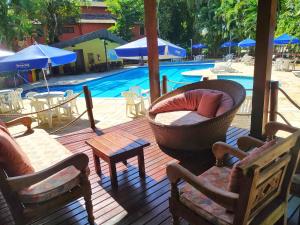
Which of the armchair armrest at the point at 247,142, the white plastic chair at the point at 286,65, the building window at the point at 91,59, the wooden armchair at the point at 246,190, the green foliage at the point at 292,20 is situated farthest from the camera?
the building window at the point at 91,59

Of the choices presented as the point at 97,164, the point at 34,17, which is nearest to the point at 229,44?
the point at 34,17

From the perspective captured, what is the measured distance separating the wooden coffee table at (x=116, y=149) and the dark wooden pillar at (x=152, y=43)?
215 centimetres

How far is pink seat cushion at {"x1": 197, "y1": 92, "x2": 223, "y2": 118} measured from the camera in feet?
12.2

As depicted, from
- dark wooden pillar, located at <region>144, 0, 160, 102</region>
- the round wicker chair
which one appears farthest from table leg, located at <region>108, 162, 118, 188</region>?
dark wooden pillar, located at <region>144, 0, 160, 102</region>

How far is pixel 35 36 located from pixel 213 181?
18548mm

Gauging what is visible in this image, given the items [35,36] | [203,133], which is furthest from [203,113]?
[35,36]

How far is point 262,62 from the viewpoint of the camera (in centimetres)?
351

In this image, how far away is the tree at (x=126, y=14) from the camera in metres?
20.9

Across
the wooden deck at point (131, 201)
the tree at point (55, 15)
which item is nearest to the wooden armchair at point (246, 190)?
the wooden deck at point (131, 201)

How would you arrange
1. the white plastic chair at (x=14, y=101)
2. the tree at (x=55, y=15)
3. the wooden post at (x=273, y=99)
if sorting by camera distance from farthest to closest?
the tree at (x=55, y=15)
the white plastic chair at (x=14, y=101)
the wooden post at (x=273, y=99)

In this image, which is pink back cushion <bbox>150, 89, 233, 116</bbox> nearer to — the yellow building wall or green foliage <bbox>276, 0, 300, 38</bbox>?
green foliage <bbox>276, 0, 300, 38</bbox>

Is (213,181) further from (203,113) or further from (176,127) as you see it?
(203,113)

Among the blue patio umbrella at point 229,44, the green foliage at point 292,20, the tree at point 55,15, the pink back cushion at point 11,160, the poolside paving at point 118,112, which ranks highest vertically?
the tree at point 55,15

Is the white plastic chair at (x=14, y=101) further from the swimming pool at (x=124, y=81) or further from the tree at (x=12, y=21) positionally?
the tree at (x=12, y=21)
